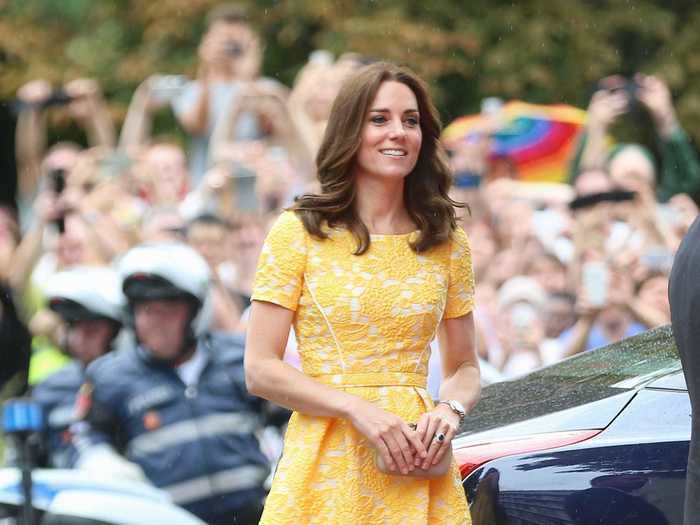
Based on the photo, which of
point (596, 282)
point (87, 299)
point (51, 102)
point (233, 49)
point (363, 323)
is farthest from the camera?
point (51, 102)

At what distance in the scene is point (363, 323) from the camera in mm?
3938

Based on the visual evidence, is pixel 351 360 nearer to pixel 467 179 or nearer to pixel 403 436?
pixel 403 436

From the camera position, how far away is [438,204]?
412 centimetres

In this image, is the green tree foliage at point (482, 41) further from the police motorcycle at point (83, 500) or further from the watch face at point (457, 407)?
the watch face at point (457, 407)

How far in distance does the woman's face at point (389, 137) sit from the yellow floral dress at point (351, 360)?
19cm

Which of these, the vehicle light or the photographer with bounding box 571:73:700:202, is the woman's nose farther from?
the photographer with bounding box 571:73:700:202

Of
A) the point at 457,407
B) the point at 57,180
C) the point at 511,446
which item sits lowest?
the point at 57,180

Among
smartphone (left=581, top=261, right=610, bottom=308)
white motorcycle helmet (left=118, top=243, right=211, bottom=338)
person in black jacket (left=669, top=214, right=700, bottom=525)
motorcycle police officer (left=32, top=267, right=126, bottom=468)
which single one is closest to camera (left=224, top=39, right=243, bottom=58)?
motorcycle police officer (left=32, top=267, right=126, bottom=468)

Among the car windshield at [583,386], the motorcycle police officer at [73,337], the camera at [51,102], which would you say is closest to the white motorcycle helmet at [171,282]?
the motorcycle police officer at [73,337]

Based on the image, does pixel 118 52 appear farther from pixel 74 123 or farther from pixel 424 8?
pixel 424 8

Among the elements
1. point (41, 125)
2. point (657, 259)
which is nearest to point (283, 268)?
point (657, 259)

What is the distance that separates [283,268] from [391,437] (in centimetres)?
50

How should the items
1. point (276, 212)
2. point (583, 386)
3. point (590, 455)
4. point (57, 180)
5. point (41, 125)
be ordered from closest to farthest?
point (590, 455) → point (583, 386) → point (276, 212) → point (57, 180) → point (41, 125)

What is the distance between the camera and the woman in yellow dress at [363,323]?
3.90 m
